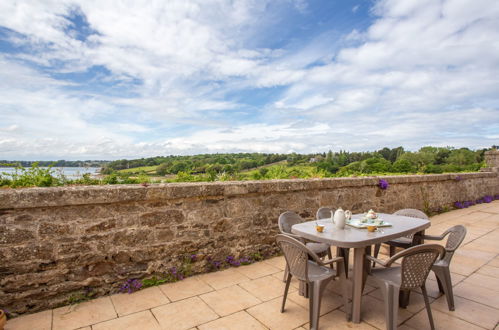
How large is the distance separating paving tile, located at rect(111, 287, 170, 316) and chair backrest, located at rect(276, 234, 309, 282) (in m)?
1.39

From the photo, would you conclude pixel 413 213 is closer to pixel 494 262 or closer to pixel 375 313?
pixel 494 262

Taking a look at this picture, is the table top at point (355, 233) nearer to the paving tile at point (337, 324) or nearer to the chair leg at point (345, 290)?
the chair leg at point (345, 290)

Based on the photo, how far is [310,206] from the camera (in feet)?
14.6

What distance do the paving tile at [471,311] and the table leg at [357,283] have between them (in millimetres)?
903

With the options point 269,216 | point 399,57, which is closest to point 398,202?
point 399,57

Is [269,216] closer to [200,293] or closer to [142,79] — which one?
[200,293]

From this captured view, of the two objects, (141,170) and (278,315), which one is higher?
(141,170)

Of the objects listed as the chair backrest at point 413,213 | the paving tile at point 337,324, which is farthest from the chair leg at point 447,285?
the chair backrest at point 413,213

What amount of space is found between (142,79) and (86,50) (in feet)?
5.94

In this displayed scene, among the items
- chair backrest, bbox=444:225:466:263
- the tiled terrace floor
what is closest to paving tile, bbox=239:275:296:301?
the tiled terrace floor

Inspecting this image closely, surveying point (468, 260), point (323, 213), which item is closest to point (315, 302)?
point (323, 213)

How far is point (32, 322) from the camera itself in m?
2.32

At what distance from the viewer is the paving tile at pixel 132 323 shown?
224 centimetres

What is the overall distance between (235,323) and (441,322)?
185cm
